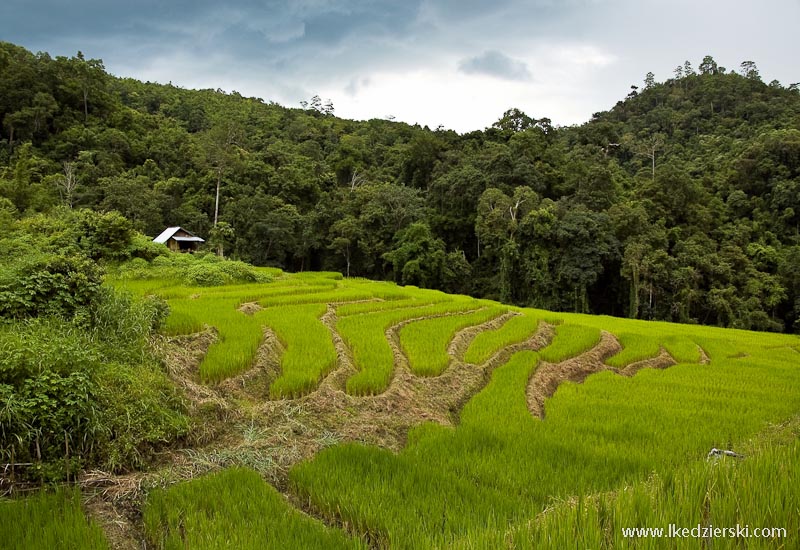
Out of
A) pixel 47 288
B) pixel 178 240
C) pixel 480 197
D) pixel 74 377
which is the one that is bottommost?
pixel 74 377

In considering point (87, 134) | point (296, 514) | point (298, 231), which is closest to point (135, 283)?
point (296, 514)

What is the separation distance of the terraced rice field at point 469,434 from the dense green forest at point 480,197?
16.2 meters

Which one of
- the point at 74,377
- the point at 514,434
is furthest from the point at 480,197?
the point at 74,377

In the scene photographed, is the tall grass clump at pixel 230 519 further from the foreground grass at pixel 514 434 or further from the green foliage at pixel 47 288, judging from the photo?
the green foliage at pixel 47 288

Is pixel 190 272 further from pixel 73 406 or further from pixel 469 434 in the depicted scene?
pixel 469 434

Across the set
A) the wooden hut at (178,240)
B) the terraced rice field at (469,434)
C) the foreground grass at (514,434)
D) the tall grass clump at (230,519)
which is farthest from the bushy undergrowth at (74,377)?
the wooden hut at (178,240)

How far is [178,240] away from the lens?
90.1 feet

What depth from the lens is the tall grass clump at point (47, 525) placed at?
9.66ft

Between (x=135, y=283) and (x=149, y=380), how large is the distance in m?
10.6

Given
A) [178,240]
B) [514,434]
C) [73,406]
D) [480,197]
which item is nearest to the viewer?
[73,406]

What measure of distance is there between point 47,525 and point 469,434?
3732 millimetres

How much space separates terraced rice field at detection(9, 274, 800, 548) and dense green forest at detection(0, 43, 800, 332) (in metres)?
16.2

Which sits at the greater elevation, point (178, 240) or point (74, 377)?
point (178, 240)

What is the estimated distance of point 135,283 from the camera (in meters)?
14.2
